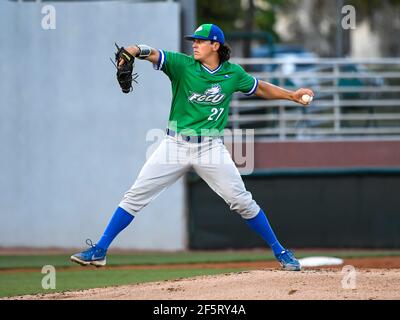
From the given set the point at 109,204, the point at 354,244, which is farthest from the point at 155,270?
the point at 354,244

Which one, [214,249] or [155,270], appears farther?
[214,249]

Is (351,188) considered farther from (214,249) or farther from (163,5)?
(163,5)

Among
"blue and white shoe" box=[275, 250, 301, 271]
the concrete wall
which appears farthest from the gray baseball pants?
the concrete wall

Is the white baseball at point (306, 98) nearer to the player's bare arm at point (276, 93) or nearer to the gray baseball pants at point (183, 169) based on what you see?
the player's bare arm at point (276, 93)

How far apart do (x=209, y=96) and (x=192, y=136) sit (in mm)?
375

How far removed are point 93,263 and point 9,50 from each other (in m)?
7.09

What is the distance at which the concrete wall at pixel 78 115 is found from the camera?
1462 centimetres

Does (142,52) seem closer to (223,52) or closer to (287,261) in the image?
(223,52)

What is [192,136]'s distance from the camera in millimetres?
8305

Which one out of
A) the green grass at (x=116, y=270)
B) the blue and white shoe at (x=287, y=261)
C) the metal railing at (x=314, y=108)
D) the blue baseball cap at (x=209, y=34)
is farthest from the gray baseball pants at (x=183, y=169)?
the metal railing at (x=314, y=108)

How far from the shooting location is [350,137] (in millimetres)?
15523

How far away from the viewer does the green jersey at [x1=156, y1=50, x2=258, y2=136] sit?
8.27 m

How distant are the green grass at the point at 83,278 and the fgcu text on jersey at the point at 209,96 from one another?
2.41 metres

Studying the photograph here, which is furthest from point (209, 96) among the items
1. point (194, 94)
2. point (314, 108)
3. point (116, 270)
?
point (314, 108)
